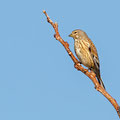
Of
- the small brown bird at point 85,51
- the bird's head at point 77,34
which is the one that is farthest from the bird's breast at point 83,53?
the bird's head at point 77,34

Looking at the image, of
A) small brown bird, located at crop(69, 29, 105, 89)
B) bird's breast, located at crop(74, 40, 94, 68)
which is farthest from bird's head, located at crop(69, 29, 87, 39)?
bird's breast, located at crop(74, 40, 94, 68)

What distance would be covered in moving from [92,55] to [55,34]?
5342 millimetres

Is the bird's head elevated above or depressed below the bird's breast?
above

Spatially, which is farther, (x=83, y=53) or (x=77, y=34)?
(x=77, y=34)

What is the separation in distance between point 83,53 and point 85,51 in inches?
5.7

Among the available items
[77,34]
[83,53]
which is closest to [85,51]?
[83,53]

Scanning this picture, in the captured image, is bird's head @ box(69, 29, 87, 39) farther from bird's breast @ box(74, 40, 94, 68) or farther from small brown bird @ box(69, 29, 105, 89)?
bird's breast @ box(74, 40, 94, 68)

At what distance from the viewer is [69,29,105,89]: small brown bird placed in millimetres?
10133

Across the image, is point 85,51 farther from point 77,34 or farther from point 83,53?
point 77,34

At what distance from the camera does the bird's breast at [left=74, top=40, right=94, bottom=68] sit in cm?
1011

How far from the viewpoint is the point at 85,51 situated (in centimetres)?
1025

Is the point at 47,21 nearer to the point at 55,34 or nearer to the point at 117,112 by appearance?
the point at 55,34

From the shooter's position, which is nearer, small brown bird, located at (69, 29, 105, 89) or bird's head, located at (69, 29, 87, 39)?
small brown bird, located at (69, 29, 105, 89)

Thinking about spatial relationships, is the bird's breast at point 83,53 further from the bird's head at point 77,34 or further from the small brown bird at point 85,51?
the bird's head at point 77,34
